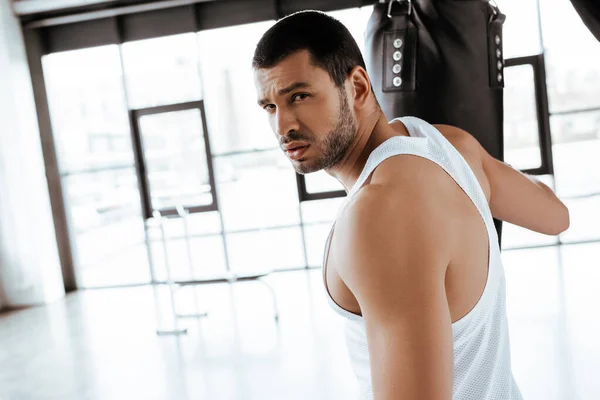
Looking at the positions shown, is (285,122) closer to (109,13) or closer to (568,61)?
(568,61)

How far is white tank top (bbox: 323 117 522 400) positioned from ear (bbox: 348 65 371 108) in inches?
3.7

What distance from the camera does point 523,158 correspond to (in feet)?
19.8

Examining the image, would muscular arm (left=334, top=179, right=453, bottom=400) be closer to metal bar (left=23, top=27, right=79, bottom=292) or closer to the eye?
the eye

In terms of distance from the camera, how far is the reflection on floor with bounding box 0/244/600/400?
3.31m

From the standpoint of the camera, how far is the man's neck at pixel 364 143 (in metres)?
0.74

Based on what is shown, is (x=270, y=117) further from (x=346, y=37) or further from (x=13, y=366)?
(x=13, y=366)

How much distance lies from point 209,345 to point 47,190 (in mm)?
3635

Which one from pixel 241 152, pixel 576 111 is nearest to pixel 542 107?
pixel 576 111

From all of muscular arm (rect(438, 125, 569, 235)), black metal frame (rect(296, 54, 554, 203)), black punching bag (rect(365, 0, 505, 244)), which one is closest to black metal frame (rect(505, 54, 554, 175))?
black metal frame (rect(296, 54, 554, 203))

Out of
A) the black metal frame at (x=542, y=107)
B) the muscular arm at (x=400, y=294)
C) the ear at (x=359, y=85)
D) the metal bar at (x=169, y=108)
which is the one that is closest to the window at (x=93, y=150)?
the metal bar at (x=169, y=108)

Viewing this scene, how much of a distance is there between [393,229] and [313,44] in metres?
0.30

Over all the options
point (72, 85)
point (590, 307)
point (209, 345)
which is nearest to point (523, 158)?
point (590, 307)

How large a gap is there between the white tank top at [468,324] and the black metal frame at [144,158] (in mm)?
5875

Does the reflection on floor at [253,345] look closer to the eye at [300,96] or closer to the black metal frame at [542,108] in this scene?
the black metal frame at [542,108]
